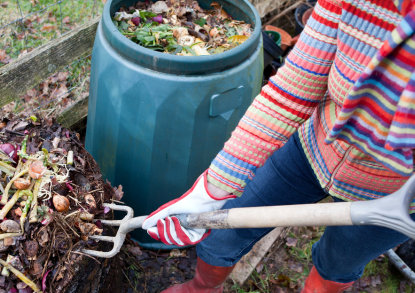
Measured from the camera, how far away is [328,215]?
102 cm

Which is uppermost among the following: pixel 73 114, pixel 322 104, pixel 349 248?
pixel 322 104

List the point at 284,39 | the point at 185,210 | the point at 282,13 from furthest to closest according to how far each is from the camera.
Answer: the point at 282,13, the point at 284,39, the point at 185,210

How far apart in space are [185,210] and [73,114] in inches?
61.2

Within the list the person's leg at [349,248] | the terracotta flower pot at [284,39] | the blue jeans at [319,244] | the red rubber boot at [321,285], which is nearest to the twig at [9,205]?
the blue jeans at [319,244]

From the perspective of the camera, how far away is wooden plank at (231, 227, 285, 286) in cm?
227

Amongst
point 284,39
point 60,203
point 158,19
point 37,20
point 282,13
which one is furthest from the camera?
point 282,13

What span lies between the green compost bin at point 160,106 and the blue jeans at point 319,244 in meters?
0.38

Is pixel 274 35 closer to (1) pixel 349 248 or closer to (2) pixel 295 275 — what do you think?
(2) pixel 295 275

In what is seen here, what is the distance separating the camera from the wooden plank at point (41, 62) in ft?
6.31

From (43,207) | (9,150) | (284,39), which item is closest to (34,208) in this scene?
(43,207)

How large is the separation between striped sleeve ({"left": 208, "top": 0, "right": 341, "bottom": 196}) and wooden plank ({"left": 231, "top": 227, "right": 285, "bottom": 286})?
46.2 inches

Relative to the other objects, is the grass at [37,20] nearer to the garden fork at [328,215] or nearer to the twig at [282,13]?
the twig at [282,13]

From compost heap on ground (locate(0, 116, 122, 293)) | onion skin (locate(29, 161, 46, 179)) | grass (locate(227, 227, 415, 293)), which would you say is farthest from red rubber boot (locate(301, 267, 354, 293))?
onion skin (locate(29, 161, 46, 179))

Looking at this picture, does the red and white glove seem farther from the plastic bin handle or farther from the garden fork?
the plastic bin handle
